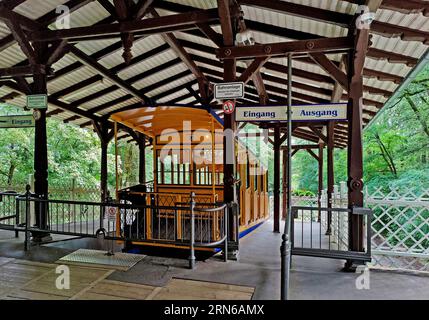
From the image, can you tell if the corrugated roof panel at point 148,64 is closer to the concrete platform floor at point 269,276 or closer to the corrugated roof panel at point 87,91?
the corrugated roof panel at point 87,91

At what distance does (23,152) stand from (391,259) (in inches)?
633

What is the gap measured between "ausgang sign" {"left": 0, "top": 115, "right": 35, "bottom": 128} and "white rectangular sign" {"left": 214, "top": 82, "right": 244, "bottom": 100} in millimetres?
3935

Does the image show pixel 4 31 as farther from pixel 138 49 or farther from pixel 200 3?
pixel 200 3

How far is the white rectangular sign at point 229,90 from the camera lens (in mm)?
4586

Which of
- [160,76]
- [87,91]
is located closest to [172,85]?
[160,76]

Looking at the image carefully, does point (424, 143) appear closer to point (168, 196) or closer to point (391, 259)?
point (391, 259)

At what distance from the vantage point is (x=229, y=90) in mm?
4633

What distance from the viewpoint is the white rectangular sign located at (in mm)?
4586

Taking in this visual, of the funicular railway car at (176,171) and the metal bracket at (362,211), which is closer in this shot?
the metal bracket at (362,211)

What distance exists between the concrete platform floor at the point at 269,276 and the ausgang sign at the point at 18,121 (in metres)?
2.44

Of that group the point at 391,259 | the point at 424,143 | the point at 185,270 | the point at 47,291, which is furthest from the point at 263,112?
the point at 424,143

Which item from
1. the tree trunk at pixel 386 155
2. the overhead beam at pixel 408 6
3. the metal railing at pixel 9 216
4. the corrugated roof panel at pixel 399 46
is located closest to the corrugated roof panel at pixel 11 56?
the metal railing at pixel 9 216

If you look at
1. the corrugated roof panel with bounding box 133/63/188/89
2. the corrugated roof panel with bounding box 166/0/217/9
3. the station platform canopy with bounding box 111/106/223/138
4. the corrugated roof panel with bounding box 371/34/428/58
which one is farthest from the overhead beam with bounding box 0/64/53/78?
the corrugated roof panel with bounding box 371/34/428/58

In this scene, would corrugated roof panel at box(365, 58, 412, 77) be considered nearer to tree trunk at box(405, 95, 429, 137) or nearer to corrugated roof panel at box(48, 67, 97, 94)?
corrugated roof panel at box(48, 67, 97, 94)
